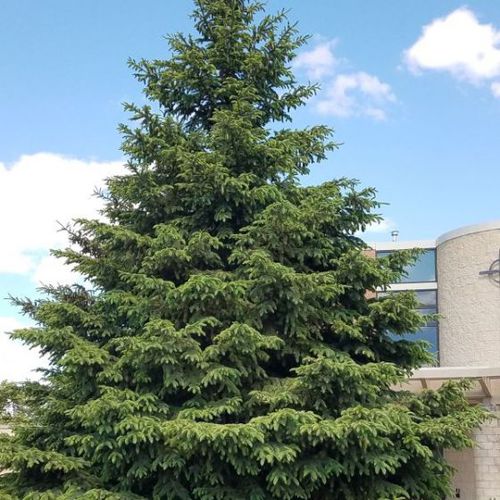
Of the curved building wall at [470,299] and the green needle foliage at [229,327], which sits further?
the curved building wall at [470,299]

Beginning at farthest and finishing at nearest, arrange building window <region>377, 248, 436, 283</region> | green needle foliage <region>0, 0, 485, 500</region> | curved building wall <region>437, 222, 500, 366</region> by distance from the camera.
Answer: building window <region>377, 248, 436, 283</region>, curved building wall <region>437, 222, 500, 366</region>, green needle foliage <region>0, 0, 485, 500</region>

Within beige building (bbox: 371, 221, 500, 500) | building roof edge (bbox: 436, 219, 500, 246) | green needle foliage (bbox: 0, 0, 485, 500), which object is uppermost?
building roof edge (bbox: 436, 219, 500, 246)

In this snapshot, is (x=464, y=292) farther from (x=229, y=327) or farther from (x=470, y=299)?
(x=229, y=327)

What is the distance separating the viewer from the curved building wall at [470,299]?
18234 mm

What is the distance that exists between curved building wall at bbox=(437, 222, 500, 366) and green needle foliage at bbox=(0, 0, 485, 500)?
1147 cm

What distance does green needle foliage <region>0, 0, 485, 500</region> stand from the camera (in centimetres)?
648

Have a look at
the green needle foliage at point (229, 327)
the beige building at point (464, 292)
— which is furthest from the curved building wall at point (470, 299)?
the green needle foliage at point (229, 327)

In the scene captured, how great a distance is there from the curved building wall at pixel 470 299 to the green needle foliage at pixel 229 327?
11.5 meters

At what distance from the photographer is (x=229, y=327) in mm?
6789

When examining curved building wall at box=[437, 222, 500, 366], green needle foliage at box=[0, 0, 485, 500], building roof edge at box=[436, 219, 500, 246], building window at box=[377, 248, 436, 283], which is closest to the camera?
green needle foliage at box=[0, 0, 485, 500]

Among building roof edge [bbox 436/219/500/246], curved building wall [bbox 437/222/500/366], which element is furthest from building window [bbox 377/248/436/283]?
curved building wall [bbox 437/222/500/366]

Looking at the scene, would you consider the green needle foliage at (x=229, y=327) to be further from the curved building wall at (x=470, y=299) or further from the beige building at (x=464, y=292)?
the curved building wall at (x=470, y=299)

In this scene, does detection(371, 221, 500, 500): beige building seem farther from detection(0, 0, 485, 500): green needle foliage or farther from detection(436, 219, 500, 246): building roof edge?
detection(0, 0, 485, 500): green needle foliage

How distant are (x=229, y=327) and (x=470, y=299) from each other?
531 inches
